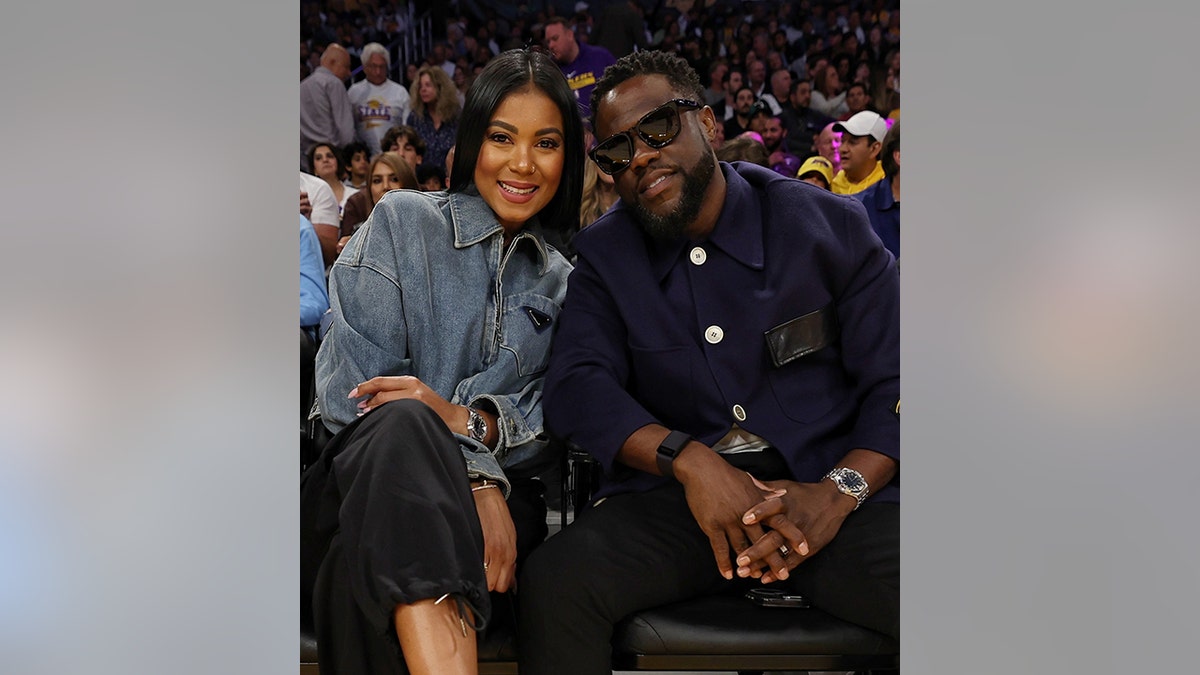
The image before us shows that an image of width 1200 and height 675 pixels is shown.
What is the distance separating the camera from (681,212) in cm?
204

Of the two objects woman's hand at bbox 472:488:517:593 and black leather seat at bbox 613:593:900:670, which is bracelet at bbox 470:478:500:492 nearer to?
woman's hand at bbox 472:488:517:593

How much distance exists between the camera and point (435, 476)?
154cm

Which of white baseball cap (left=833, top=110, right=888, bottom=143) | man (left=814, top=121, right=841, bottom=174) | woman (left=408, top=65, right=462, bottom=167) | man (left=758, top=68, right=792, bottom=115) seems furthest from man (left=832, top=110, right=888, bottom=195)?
man (left=758, top=68, right=792, bottom=115)

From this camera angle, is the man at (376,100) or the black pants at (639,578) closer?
the black pants at (639,578)

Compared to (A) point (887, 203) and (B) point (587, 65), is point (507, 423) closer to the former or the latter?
(A) point (887, 203)

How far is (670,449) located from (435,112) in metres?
3.70

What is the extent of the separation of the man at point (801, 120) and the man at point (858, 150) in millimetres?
1296

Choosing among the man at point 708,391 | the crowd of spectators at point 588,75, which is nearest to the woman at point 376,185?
the crowd of spectators at point 588,75

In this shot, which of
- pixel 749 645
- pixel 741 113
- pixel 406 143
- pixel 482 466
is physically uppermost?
pixel 741 113

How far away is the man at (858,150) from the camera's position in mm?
4645
